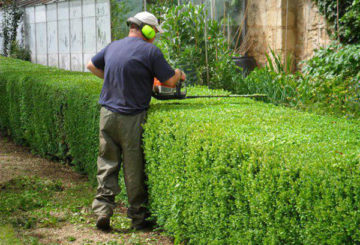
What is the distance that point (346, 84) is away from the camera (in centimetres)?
657

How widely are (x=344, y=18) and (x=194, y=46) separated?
374cm

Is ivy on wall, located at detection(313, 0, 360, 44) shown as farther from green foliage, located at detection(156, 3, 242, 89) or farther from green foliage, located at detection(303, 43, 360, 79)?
green foliage, located at detection(156, 3, 242, 89)

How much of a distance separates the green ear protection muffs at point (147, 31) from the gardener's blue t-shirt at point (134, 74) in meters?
0.14

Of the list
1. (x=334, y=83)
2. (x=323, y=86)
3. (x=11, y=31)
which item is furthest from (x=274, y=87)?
(x=11, y=31)

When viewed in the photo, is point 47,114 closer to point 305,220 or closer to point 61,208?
point 61,208

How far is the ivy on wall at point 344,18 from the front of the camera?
8.70m

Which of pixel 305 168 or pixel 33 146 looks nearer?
pixel 305 168

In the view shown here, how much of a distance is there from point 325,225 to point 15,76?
7053 millimetres

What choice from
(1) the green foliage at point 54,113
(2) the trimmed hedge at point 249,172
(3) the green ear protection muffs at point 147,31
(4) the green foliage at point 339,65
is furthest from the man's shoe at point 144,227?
(4) the green foliage at point 339,65

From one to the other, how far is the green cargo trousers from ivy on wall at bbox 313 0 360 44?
5.79 metres

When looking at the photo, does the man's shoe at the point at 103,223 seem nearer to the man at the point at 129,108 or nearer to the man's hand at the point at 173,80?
the man at the point at 129,108

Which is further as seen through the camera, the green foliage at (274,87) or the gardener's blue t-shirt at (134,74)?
the green foliage at (274,87)

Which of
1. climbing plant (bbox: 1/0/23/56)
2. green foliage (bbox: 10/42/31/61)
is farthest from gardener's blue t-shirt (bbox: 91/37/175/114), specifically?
climbing plant (bbox: 1/0/23/56)

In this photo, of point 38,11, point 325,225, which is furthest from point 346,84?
point 38,11
